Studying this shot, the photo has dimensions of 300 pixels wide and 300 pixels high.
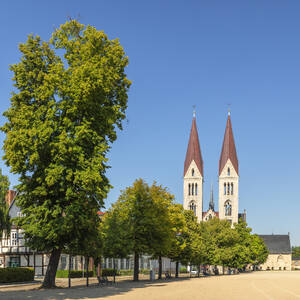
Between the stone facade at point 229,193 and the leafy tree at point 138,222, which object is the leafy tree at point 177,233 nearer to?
the leafy tree at point 138,222

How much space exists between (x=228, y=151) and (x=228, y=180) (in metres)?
7.93

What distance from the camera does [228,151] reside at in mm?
132250

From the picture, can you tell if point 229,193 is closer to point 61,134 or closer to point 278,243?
point 278,243

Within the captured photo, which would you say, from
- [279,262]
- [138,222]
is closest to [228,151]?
[279,262]

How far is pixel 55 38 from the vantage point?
3206 cm

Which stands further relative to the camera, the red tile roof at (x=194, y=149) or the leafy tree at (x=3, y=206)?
the red tile roof at (x=194, y=149)

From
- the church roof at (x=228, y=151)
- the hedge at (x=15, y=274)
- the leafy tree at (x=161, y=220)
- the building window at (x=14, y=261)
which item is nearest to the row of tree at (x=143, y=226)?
the leafy tree at (x=161, y=220)

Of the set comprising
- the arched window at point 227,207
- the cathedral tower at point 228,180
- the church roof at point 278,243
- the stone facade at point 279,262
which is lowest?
the stone facade at point 279,262

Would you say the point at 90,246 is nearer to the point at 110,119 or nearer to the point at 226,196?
the point at 110,119

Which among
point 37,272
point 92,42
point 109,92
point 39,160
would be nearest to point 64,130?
point 39,160

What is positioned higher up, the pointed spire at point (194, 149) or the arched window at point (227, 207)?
the pointed spire at point (194, 149)

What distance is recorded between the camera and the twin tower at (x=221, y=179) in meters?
132

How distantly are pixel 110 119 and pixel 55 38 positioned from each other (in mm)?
6657

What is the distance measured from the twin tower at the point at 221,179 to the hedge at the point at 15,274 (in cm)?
9483
